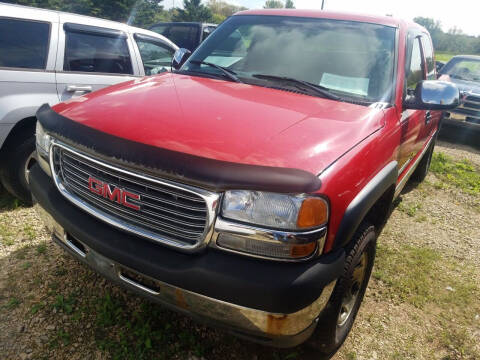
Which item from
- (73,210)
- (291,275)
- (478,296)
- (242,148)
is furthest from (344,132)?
(478,296)

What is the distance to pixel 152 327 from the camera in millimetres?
2283

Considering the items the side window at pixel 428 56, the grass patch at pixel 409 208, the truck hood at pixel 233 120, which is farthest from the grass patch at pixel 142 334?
the side window at pixel 428 56

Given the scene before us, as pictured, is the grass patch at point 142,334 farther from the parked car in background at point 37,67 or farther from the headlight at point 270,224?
the parked car in background at point 37,67

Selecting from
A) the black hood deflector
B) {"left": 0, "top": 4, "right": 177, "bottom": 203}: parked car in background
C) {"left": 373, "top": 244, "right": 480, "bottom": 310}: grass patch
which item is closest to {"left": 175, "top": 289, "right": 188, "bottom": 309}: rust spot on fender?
the black hood deflector

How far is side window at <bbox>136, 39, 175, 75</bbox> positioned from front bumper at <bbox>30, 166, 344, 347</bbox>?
2914 millimetres

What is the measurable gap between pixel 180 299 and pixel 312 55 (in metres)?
1.89

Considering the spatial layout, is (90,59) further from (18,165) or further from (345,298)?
(345,298)

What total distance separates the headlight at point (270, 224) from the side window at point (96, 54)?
2.88m

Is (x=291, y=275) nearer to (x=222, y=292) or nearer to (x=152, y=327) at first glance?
(x=222, y=292)

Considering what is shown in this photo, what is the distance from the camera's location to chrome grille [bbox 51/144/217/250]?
1529mm

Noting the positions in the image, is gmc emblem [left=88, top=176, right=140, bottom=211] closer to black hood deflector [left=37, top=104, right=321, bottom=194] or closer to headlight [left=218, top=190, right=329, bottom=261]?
black hood deflector [left=37, top=104, right=321, bottom=194]

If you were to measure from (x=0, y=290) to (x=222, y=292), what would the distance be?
1.88 metres

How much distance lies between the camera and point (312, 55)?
260 centimetres

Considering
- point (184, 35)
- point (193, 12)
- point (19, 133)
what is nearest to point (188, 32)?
point (184, 35)
